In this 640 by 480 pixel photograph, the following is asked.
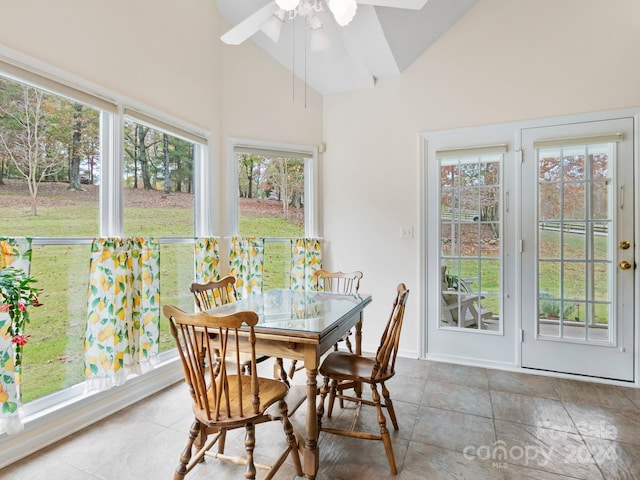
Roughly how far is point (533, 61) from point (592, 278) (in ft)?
6.33

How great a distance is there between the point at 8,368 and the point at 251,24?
2.39m

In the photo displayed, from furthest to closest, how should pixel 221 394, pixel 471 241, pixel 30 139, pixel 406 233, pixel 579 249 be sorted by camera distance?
pixel 406 233 < pixel 471 241 < pixel 579 249 < pixel 30 139 < pixel 221 394

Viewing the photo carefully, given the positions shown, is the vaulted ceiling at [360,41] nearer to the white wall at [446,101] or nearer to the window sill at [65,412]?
the white wall at [446,101]

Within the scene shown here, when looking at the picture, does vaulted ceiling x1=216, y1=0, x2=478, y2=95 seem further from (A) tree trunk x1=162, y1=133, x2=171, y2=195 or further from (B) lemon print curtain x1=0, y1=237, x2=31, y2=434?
(B) lemon print curtain x1=0, y1=237, x2=31, y2=434

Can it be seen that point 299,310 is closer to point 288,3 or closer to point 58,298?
point 58,298

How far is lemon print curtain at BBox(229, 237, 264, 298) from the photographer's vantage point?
3.21m

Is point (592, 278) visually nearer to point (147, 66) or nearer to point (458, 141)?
point (458, 141)

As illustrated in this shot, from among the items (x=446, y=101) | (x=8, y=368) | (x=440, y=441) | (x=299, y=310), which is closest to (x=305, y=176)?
(x=446, y=101)

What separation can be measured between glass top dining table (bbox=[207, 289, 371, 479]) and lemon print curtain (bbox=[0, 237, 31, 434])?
978 mm

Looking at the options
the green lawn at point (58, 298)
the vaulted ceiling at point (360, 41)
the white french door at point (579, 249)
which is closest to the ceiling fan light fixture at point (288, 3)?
the vaulted ceiling at point (360, 41)

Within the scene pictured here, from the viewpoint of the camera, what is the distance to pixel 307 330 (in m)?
1.64

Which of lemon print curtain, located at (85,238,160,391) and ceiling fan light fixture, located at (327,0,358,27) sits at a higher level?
ceiling fan light fixture, located at (327,0,358,27)

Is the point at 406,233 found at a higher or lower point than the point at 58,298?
higher

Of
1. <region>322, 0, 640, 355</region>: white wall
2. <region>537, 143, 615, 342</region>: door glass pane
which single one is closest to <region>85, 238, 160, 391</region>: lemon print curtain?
<region>322, 0, 640, 355</region>: white wall
